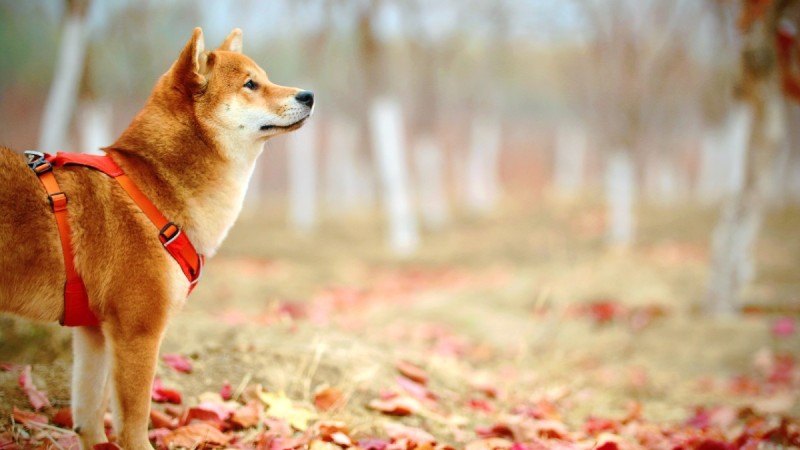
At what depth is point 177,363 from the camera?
3553mm

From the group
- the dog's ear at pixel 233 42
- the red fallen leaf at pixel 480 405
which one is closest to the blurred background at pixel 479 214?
the red fallen leaf at pixel 480 405

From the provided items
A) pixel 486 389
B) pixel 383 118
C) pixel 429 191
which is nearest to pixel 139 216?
pixel 486 389

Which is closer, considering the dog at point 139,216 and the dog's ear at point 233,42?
the dog at point 139,216

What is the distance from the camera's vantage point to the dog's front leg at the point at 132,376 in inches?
94.9

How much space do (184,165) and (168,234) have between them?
337 millimetres

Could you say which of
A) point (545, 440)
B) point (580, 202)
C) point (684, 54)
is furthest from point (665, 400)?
point (580, 202)

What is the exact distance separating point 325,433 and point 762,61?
7120 millimetres

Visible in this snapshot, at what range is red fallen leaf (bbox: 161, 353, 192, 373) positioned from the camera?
3.55 meters

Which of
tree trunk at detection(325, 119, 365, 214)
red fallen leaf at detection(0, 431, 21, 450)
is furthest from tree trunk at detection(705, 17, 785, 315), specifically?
tree trunk at detection(325, 119, 365, 214)

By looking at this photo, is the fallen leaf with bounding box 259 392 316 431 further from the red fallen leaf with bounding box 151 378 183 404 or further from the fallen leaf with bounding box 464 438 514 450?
the fallen leaf with bounding box 464 438 514 450

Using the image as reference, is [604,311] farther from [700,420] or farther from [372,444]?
[372,444]

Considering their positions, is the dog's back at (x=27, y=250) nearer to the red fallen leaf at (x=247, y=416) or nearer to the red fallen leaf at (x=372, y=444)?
the red fallen leaf at (x=247, y=416)

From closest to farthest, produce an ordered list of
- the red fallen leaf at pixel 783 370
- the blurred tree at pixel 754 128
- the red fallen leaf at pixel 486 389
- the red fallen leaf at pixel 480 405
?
the red fallen leaf at pixel 480 405 → the red fallen leaf at pixel 486 389 → the red fallen leaf at pixel 783 370 → the blurred tree at pixel 754 128

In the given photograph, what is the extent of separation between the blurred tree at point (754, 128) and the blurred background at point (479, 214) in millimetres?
27
